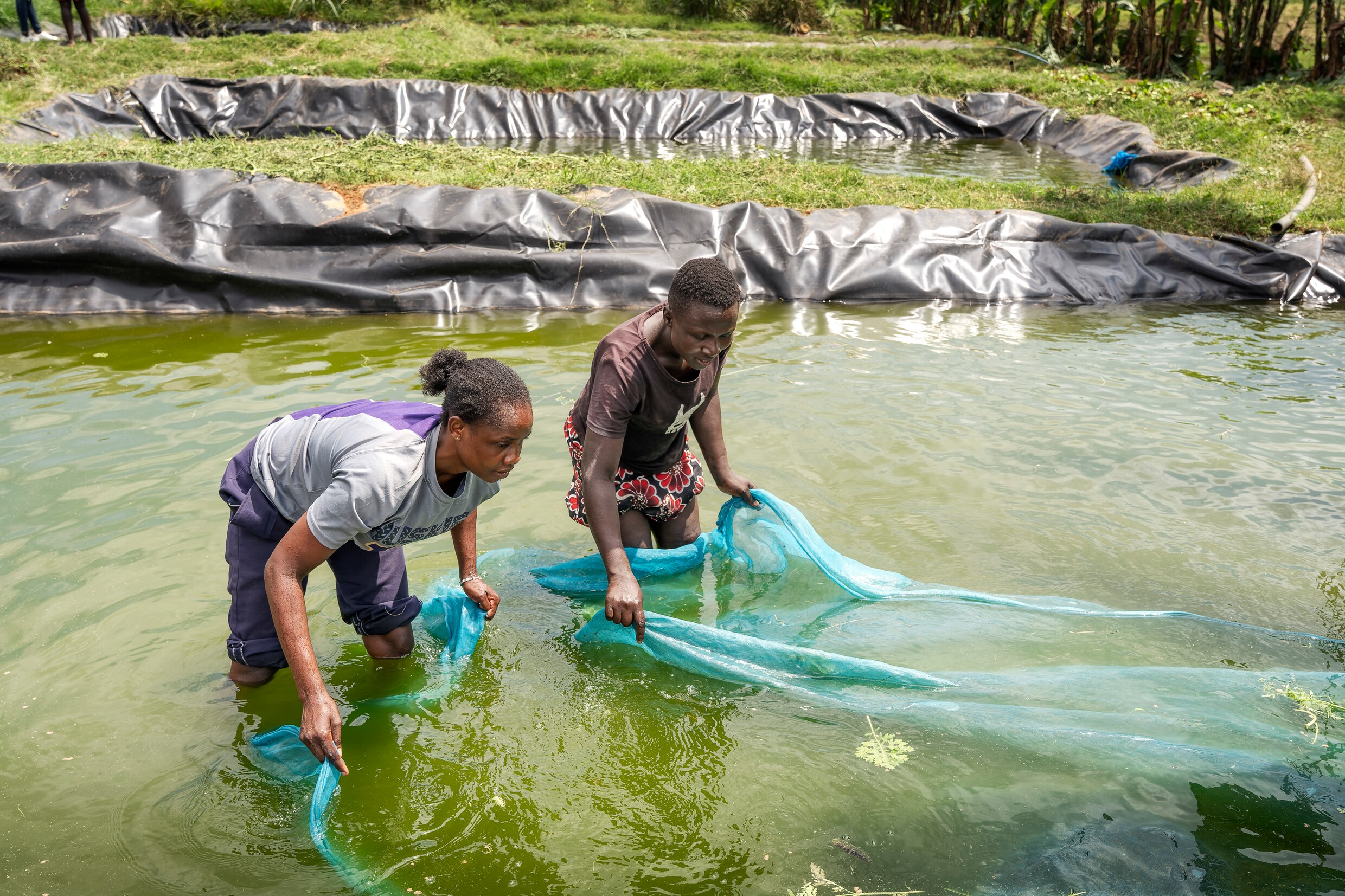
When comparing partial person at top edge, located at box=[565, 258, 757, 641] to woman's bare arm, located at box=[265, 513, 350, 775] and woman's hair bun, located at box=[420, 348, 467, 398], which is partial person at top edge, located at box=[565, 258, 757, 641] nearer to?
woman's hair bun, located at box=[420, 348, 467, 398]

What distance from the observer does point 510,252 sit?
6.86 metres

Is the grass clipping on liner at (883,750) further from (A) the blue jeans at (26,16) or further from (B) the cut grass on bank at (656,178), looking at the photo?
(A) the blue jeans at (26,16)

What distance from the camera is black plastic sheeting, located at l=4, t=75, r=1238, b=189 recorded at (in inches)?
476

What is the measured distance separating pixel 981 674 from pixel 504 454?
1466 mm

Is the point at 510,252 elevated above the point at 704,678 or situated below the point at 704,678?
above

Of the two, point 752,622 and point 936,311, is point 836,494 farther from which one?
point 936,311

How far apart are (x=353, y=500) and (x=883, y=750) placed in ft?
5.33

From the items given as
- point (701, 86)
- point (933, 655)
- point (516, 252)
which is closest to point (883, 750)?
point (933, 655)

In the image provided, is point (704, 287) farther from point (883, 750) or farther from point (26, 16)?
point (26, 16)

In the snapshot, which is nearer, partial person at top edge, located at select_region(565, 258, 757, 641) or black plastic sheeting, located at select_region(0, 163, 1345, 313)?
partial person at top edge, located at select_region(565, 258, 757, 641)

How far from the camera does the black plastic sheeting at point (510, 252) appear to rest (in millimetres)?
6520

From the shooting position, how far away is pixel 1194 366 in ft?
19.0

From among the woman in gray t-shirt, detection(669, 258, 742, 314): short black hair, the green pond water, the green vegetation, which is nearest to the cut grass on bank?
the green vegetation

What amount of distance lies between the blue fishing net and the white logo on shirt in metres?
0.42
